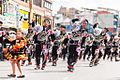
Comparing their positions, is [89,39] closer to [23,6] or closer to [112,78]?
[112,78]

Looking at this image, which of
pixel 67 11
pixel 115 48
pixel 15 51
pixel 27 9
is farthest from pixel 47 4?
pixel 15 51

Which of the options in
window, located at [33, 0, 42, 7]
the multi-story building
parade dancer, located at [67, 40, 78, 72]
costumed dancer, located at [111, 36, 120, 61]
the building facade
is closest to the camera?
parade dancer, located at [67, 40, 78, 72]

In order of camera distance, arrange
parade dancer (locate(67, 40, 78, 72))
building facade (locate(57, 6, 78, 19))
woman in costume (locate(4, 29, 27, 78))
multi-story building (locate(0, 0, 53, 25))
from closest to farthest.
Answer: woman in costume (locate(4, 29, 27, 78))
parade dancer (locate(67, 40, 78, 72))
multi-story building (locate(0, 0, 53, 25))
building facade (locate(57, 6, 78, 19))

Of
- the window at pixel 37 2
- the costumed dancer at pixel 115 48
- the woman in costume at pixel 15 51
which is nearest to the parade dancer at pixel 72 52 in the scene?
the woman in costume at pixel 15 51

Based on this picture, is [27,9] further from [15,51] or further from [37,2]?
[15,51]

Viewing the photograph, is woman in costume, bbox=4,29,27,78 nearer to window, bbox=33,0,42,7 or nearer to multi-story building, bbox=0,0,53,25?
multi-story building, bbox=0,0,53,25

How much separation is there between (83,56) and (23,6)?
1023 inches

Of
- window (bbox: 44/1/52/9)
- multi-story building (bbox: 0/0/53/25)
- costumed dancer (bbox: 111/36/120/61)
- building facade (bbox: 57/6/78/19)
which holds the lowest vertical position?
costumed dancer (bbox: 111/36/120/61)

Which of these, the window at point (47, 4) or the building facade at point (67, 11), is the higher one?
the building facade at point (67, 11)

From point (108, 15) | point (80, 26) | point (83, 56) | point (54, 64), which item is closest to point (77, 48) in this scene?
point (80, 26)

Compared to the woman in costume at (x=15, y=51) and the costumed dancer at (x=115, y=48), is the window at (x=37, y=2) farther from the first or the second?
the woman in costume at (x=15, y=51)

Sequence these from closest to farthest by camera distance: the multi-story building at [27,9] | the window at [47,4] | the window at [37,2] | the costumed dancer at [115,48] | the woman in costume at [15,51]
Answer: the woman in costume at [15,51]
the costumed dancer at [115,48]
the multi-story building at [27,9]
the window at [37,2]
the window at [47,4]

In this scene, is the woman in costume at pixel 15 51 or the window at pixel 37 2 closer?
the woman in costume at pixel 15 51

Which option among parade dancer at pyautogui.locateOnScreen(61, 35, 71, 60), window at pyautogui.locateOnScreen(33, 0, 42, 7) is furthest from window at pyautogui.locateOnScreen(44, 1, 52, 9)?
parade dancer at pyautogui.locateOnScreen(61, 35, 71, 60)
